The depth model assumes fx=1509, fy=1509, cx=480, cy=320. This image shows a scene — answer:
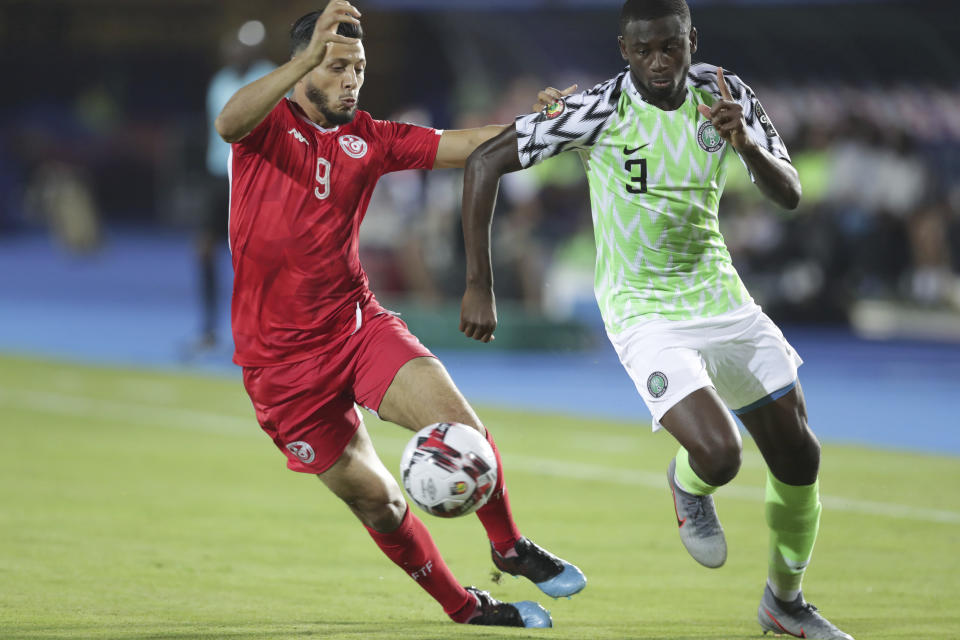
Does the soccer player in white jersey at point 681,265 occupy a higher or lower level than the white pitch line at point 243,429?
higher

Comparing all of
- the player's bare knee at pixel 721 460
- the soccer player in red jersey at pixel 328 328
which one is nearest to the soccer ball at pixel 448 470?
the soccer player in red jersey at pixel 328 328

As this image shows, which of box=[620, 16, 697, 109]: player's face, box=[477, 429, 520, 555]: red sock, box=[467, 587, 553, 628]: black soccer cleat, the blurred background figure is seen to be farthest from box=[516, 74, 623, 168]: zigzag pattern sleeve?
the blurred background figure

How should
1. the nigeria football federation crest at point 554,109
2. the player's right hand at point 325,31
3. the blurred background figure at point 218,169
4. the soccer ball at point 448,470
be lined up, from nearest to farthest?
the soccer ball at point 448,470, the player's right hand at point 325,31, the nigeria football federation crest at point 554,109, the blurred background figure at point 218,169

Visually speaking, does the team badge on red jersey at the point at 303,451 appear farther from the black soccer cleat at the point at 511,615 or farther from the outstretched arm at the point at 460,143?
the outstretched arm at the point at 460,143

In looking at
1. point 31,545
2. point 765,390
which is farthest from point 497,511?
point 31,545

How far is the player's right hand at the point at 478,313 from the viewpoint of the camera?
5609mm

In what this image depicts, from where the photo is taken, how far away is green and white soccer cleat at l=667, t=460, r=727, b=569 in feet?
19.4

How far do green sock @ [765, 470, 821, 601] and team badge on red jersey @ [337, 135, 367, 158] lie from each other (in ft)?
6.63

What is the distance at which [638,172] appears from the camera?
5742 mm

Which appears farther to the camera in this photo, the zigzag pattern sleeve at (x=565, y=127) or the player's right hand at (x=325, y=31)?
the zigzag pattern sleeve at (x=565, y=127)

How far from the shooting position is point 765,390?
570cm

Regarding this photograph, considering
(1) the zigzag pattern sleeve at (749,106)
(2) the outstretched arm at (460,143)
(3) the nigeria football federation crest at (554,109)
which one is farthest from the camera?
(2) the outstretched arm at (460,143)

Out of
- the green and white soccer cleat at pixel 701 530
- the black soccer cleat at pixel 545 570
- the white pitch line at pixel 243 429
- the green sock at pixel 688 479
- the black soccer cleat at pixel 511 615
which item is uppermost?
the green sock at pixel 688 479

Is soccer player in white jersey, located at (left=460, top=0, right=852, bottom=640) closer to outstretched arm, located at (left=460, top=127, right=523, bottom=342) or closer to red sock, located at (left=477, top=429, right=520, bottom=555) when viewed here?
outstretched arm, located at (left=460, top=127, right=523, bottom=342)
